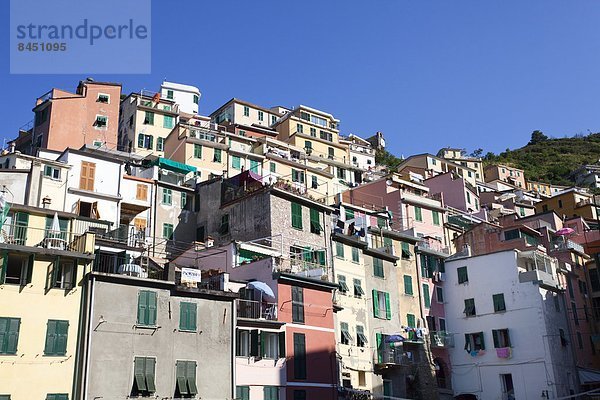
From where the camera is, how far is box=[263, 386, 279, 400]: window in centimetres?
3531

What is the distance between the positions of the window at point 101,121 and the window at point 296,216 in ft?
93.8

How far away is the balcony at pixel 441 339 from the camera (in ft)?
167

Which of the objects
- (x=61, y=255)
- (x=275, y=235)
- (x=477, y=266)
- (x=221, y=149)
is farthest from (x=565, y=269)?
(x=61, y=255)

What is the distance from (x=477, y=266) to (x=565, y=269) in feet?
30.7

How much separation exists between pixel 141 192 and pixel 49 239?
18.6m

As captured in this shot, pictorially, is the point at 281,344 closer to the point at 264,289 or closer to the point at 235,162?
the point at 264,289

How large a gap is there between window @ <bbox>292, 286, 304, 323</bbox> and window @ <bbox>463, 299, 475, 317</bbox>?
19.1 metres

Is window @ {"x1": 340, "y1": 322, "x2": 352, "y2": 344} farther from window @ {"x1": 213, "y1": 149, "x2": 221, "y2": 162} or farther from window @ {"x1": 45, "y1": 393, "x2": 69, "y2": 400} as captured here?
window @ {"x1": 213, "y1": 149, "x2": 221, "y2": 162}

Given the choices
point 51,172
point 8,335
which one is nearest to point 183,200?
point 51,172

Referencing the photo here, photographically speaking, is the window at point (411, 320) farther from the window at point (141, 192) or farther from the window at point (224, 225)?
the window at point (141, 192)

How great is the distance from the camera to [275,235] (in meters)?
42.8

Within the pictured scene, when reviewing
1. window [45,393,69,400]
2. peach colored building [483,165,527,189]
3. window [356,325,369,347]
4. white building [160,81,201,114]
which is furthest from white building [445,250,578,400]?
peach colored building [483,165,527,189]

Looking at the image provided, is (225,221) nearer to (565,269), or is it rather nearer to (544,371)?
(544,371)

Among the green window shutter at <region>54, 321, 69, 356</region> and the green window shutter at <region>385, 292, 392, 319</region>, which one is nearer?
the green window shutter at <region>54, 321, 69, 356</region>
